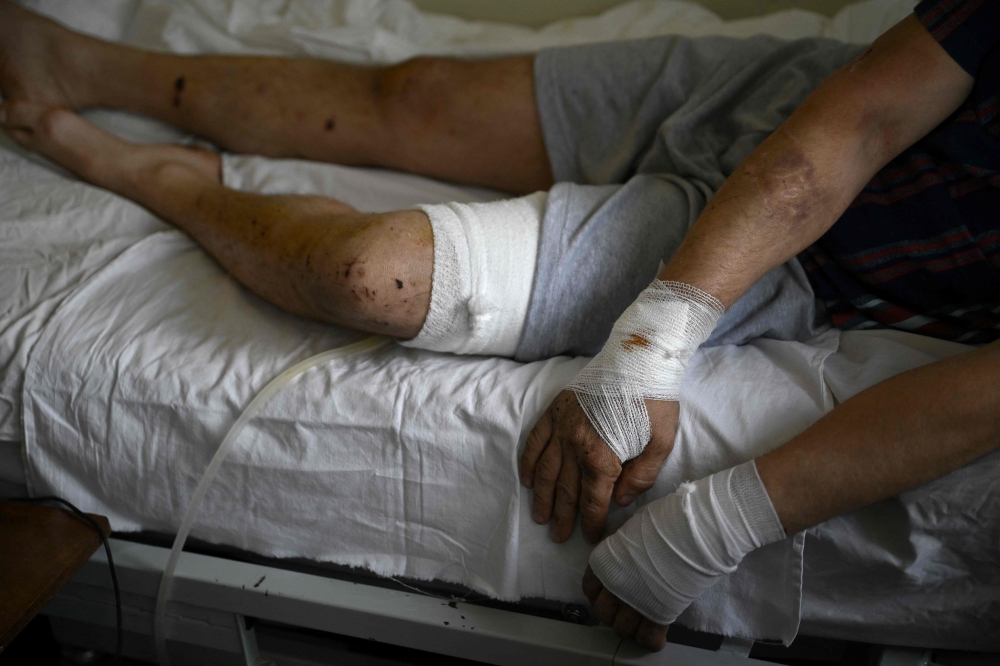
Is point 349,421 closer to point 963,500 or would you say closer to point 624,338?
point 624,338

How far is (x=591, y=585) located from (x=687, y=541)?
119 millimetres

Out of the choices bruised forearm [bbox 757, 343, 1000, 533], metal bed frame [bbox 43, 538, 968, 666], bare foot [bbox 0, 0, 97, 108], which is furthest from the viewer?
bare foot [bbox 0, 0, 97, 108]

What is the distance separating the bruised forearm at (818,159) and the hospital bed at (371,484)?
124mm

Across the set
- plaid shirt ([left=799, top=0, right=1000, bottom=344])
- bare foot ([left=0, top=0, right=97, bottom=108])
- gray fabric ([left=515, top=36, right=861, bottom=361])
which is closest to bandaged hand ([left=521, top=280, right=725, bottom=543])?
gray fabric ([left=515, top=36, right=861, bottom=361])

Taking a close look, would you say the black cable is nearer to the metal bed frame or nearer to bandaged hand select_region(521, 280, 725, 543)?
the metal bed frame

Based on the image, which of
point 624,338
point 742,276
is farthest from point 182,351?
point 742,276

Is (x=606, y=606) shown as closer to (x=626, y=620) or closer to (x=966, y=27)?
(x=626, y=620)

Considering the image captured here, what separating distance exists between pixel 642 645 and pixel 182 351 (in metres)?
0.63

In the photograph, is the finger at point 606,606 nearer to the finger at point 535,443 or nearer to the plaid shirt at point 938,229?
the finger at point 535,443

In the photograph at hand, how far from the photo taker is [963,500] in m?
0.60

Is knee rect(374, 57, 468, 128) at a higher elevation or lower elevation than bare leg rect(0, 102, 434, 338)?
higher

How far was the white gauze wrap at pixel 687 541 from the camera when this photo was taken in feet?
2.00

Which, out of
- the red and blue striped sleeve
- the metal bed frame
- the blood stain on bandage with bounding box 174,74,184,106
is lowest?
the metal bed frame

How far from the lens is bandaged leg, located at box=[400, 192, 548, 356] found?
74 cm
